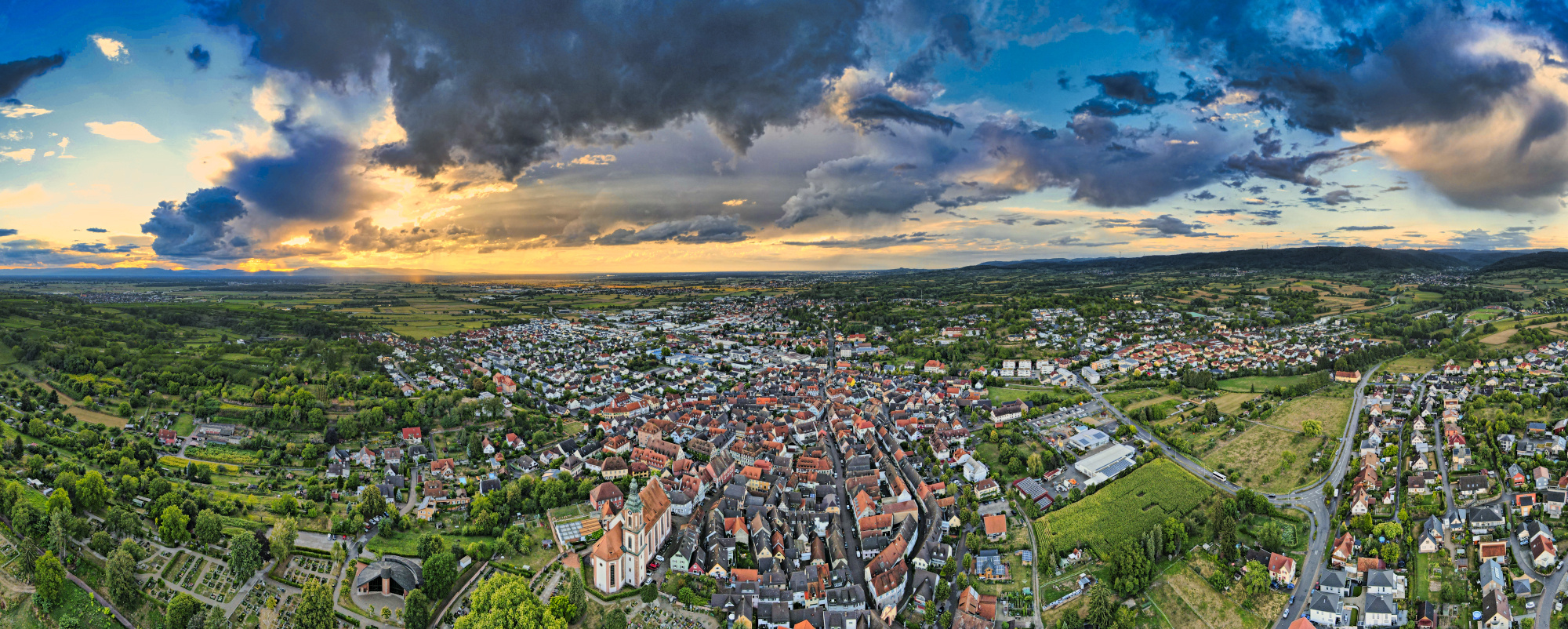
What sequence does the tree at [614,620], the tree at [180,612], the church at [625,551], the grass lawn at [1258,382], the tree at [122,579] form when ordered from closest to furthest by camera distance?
the tree at [614,620] < the tree at [180,612] < the tree at [122,579] < the church at [625,551] < the grass lawn at [1258,382]

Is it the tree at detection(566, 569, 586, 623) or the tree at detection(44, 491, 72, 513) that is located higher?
the tree at detection(44, 491, 72, 513)

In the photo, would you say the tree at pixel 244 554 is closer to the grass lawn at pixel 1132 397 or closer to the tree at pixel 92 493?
the tree at pixel 92 493

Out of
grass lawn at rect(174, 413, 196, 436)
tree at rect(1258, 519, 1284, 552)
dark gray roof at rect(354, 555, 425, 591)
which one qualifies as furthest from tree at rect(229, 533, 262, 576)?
tree at rect(1258, 519, 1284, 552)

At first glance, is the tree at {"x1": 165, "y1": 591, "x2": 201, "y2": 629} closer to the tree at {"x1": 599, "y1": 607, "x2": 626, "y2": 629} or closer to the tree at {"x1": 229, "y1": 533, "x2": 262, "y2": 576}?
the tree at {"x1": 229, "y1": 533, "x2": 262, "y2": 576}

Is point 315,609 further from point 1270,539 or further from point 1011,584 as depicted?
point 1270,539

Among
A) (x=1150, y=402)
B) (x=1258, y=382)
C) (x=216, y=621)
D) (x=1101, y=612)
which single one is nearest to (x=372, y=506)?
(x=216, y=621)

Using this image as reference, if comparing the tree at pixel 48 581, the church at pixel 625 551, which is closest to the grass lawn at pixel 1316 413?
the church at pixel 625 551

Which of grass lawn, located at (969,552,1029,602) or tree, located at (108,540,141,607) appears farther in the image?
grass lawn, located at (969,552,1029,602)
